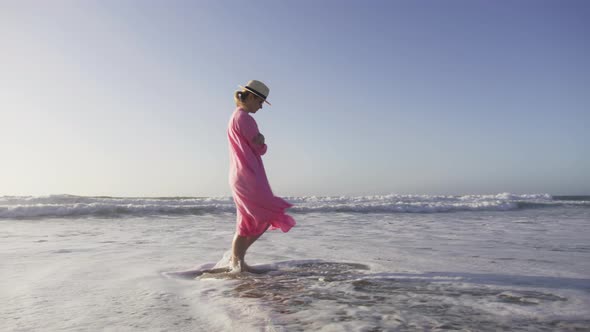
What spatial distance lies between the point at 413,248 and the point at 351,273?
1989 millimetres

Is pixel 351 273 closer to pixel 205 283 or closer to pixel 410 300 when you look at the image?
pixel 410 300

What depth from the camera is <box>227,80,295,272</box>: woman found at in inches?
141

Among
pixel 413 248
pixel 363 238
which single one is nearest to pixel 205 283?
pixel 413 248

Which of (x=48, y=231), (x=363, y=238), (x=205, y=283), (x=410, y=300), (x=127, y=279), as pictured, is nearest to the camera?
(x=410, y=300)

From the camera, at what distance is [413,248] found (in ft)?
17.1

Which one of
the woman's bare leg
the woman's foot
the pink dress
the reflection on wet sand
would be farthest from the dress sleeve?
the reflection on wet sand

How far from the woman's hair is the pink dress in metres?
0.09

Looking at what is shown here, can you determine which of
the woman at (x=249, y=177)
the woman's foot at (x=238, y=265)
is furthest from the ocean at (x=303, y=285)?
the woman at (x=249, y=177)

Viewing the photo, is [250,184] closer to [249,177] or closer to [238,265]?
[249,177]

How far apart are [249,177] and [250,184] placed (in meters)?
0.06

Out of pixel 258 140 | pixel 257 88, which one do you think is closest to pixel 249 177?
pixel 258 140

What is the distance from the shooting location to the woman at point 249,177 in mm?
3594

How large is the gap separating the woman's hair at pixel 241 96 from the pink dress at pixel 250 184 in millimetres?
85

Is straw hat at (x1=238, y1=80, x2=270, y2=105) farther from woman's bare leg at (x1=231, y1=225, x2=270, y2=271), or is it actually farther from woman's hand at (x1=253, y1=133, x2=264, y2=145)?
woman's bare leg at (x1=231, y1=225, x2=270, y2=271)
